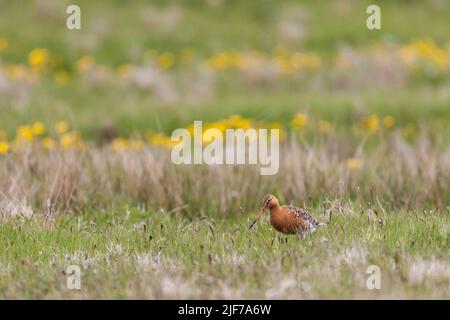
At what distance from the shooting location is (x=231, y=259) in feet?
18.9

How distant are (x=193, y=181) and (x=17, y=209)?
192cm

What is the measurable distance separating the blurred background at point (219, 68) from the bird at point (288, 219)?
2880 millimetres

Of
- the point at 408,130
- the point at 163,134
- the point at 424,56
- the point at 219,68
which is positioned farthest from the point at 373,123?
the point at 219,68

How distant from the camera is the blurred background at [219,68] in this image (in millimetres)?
12680

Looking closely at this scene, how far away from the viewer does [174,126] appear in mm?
12727

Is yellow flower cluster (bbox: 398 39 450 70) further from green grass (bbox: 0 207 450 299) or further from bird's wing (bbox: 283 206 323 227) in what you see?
bird's wing (bbox: 283 206 323 227)

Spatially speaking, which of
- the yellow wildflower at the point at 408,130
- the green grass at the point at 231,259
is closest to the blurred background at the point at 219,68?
the yellow wildflower at the point at 408,130

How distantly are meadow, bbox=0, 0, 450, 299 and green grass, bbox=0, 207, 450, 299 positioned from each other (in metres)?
0.01

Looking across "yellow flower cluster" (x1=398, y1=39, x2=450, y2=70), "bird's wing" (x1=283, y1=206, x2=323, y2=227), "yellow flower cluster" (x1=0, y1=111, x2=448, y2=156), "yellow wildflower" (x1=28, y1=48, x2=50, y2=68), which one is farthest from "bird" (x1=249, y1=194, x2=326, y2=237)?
"yellow flower cluster" (x1=398, y1=39, x2=450, y2=70)

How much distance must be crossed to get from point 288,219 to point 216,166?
2374 millimetres

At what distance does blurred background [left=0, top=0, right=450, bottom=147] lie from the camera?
12.7 meters

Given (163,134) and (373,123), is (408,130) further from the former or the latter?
(163,134)

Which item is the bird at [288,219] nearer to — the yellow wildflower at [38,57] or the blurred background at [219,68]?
the blurred background at [219,68]

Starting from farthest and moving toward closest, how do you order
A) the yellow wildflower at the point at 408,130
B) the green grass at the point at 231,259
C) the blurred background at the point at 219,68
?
the blurred background at the point at 219,68 → the yellow wildflower at the point at 408,130 → the green grass at the point at 231,259
